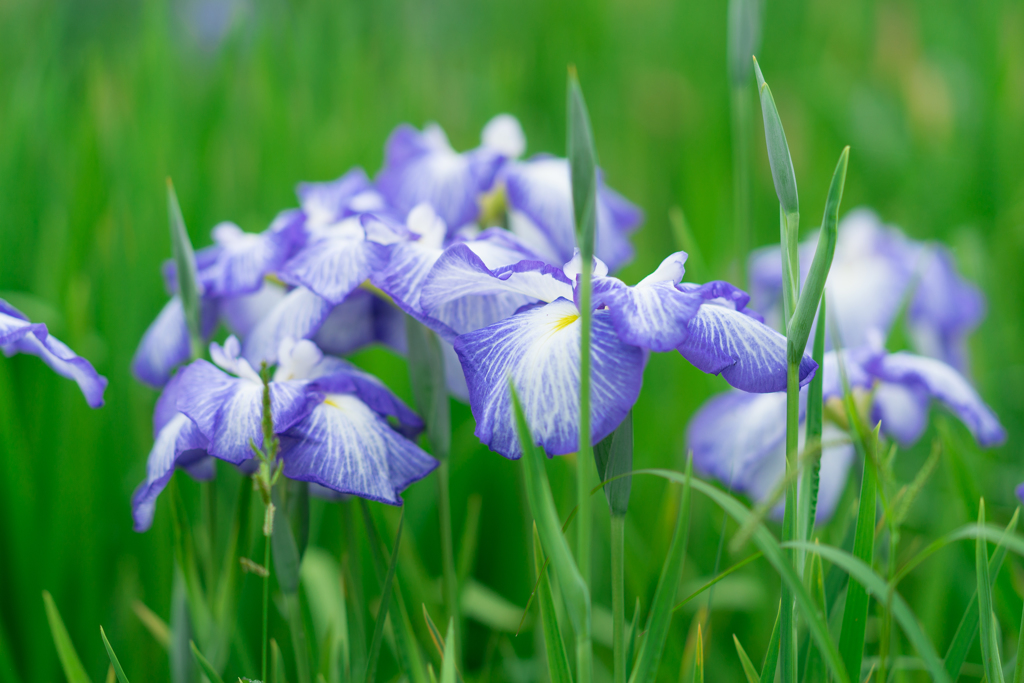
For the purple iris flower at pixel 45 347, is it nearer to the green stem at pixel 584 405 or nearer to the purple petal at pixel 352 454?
the purple petal at pixel 352 454

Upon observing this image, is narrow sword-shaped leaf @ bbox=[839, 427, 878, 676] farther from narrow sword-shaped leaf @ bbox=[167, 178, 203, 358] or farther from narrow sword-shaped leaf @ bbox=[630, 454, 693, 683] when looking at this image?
narrow sword-shaped leaf @ bbox=[167, 178, 203, 358]

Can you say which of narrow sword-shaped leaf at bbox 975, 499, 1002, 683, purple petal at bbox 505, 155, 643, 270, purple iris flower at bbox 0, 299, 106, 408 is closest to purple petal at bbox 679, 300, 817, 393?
narrow sword-shaped leaf at bbox 975, 499, 1002, 683

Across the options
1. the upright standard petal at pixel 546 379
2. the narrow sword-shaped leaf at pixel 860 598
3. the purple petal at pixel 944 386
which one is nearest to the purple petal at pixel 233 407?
the upright standard petal at pixel 546 379

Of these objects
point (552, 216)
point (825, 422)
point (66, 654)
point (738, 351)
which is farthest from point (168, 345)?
point (825, 422)

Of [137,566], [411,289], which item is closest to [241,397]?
[411,289]

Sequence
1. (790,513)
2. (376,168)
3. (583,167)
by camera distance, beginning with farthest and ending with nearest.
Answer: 1. (376,168)
2. (790,513)
3. (583,167)

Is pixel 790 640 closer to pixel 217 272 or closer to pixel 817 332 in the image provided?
pixel 817 332

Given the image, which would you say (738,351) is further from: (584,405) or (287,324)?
(287,324)
